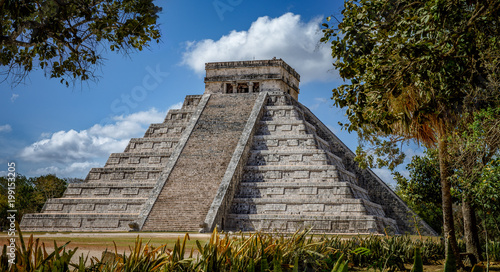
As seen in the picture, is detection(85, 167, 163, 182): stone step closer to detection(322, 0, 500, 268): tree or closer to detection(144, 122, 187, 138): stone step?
detection(144, 122, 187, 138): stone step

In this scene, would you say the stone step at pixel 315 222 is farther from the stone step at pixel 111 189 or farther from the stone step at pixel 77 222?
the stone step at pixel 111 189

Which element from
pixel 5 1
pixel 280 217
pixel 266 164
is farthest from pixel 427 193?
pixel 5 1

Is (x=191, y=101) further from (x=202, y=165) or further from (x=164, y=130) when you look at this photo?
(x=202, y=165)

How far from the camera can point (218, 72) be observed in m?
20.9

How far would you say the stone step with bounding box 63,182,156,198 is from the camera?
15.5 metres

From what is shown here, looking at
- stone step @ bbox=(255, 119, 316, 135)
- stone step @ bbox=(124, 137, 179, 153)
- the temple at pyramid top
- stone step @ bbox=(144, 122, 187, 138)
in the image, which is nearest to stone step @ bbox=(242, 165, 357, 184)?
stone step @ bbox=(255, 119, 316, 135)

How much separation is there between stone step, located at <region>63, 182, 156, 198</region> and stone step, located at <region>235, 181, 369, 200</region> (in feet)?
10.9

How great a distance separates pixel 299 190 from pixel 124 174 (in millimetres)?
6460

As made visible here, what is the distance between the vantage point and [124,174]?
16.4 meters

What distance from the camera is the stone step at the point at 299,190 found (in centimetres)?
1392

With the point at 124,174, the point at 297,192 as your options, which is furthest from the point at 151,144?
the point at 297,192

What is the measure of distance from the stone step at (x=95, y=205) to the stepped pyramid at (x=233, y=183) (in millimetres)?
35

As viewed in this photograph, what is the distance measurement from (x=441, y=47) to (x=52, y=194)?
25283 mm

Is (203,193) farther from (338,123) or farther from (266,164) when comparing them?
(338,123)
